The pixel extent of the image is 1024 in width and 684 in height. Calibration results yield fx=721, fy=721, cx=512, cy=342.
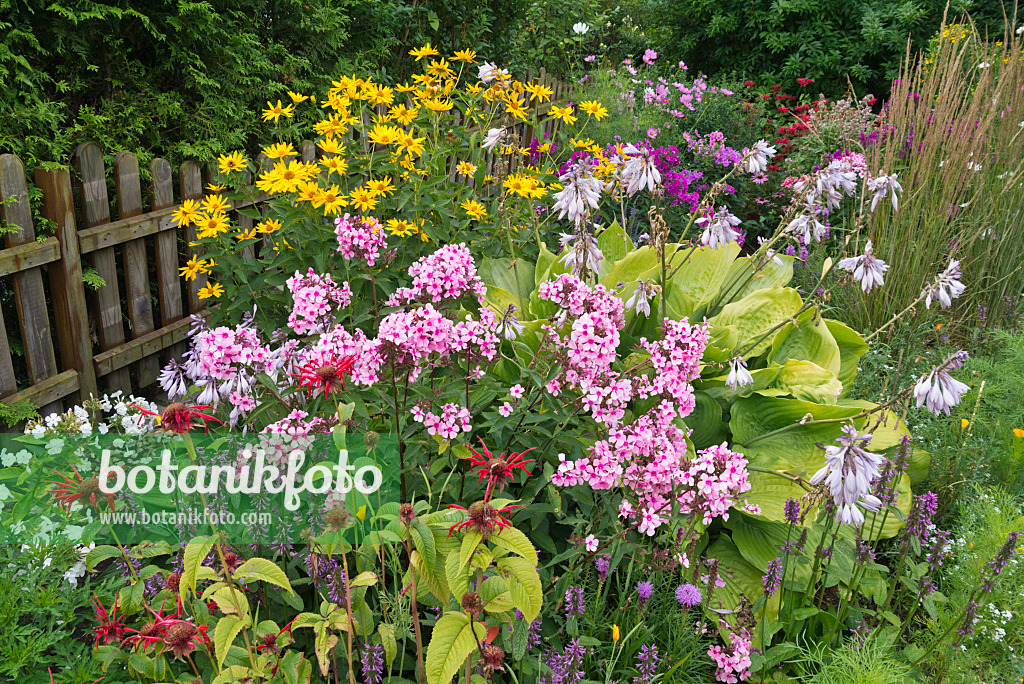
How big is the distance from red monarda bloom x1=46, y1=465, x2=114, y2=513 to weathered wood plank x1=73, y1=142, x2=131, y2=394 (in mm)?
2008

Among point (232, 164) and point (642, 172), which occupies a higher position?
point (642, 172)

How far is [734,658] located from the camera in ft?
6.09

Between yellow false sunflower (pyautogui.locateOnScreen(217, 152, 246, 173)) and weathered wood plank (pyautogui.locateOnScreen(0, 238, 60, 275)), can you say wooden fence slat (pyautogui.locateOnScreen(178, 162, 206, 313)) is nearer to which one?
weathered wood plank (pyautogui.locateOnScreen(0, 238, 60, 275))

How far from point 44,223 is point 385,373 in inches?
81.4

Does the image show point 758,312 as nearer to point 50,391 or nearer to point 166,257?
point 166,257

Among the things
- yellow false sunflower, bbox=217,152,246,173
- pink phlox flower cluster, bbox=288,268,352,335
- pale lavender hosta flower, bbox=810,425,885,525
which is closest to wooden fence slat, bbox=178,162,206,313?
yellow false sunflower, bbox=217,152,246,173

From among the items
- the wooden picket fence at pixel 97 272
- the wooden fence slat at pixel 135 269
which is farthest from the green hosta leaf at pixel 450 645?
the wooden fence slat at pixel 135 269

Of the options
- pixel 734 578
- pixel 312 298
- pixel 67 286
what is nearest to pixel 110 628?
pixel 312 298

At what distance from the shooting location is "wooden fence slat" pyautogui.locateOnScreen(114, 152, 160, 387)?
3.30 meters

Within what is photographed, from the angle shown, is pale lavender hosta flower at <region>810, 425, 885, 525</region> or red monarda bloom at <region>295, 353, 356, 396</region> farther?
pale lavender hosta flower at <region>810, 425, 885, 525</region>

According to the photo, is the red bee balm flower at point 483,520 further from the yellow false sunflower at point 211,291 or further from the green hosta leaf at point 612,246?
the green hosta leaf at point 612,246

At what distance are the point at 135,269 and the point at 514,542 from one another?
298 cm

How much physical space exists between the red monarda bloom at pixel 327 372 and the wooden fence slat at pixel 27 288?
192 centimetres

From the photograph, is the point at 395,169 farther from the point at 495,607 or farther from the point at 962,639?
the point at 962,639
